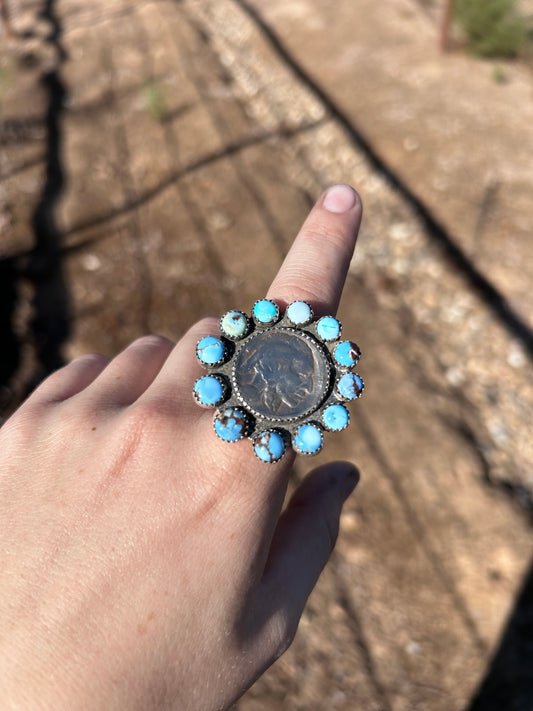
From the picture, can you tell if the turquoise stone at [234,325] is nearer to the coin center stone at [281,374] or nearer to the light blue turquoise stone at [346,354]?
the coin center stone at [281,374]

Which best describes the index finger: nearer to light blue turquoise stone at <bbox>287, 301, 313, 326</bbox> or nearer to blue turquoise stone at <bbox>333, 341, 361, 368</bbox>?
light blue turquoise stone at <bbox>287, 301, 313, 326</bbox>

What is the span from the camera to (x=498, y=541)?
3426mm

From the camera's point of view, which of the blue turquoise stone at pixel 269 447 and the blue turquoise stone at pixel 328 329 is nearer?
the blue turquoise stone at pixel 269 447

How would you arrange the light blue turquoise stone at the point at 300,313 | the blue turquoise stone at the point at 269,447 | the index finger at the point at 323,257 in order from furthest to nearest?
1. the index finger at the point at 323,257
2. the light blue turquoise stone at the point at 300,313
3. the blue turquoise stone at the point at 269,447

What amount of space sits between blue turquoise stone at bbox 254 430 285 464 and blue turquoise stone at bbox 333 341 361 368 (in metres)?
0.35

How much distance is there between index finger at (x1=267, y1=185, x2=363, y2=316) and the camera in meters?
1.88

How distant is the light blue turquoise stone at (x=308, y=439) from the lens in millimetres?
1472

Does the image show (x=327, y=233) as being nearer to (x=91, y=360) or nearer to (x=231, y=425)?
(x=231, y=425)

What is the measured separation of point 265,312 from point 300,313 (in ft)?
0.41

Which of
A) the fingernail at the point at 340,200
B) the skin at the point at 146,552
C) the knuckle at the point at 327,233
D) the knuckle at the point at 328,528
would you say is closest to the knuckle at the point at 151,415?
the skin at the point at 146,552

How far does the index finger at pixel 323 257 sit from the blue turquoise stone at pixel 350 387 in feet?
1.33

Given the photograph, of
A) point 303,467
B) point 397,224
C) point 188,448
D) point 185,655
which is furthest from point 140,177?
point 185,655

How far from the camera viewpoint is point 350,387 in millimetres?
1541

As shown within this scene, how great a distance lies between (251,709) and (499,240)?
4.71 metres
